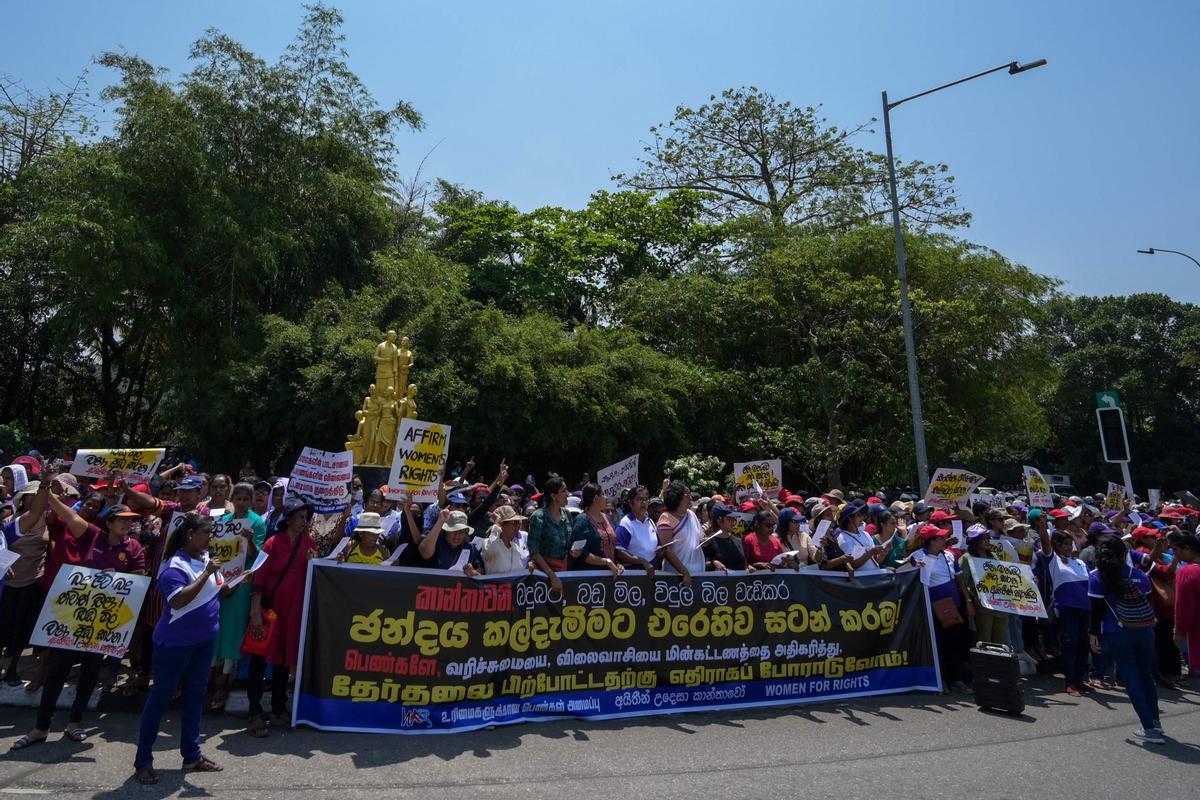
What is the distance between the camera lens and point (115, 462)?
841cm

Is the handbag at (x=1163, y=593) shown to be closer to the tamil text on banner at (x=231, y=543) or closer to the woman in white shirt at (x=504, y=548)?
the woman in white shirt at (x=504, y=548)

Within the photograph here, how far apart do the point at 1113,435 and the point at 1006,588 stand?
10.9 m

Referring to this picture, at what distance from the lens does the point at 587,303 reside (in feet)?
112

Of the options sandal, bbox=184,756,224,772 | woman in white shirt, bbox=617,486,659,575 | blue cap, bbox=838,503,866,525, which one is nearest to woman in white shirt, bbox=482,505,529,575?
woman in white shirt, bbox=617,486,659,575

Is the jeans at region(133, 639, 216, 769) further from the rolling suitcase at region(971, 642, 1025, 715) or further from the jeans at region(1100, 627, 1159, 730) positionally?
the jeans at region(1100, 627, 1159, 730)

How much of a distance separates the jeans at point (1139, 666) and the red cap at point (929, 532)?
2164 millimetres

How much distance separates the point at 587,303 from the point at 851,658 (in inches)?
1034

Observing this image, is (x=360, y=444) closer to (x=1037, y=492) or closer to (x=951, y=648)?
(x=951, y=648)

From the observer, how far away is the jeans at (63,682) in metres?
6.23

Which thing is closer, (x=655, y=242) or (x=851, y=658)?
(x=851, y=658)

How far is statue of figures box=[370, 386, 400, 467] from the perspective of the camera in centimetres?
1666

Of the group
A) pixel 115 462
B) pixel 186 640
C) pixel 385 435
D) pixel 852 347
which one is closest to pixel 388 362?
pixel 385 435

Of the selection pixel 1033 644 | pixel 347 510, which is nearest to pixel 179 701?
pixel 347 510

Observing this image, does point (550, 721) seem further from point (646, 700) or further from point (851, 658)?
point (851, 658)
